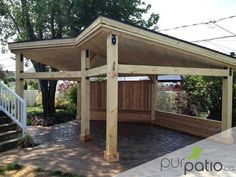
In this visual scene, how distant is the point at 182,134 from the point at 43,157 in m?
5.03

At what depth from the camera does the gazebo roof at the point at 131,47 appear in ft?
19.3

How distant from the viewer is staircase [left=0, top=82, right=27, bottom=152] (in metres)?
7.45

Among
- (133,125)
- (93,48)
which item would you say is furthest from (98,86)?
(93,48)

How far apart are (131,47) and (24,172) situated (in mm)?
4049

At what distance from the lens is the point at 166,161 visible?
6.06 m

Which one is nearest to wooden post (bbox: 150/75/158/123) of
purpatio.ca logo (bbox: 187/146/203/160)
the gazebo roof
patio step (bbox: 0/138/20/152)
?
the gazebo roof

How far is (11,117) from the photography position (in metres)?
7.93

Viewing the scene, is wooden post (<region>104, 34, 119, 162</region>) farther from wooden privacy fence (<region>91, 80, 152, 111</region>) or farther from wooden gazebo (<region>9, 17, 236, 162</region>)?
wooden privacy fence (<region>91, 80, 152, 111</region>)

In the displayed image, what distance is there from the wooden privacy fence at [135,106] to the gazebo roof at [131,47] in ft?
7.34

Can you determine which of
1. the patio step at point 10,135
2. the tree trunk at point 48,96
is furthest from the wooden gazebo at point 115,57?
the tree trunk at point 48,96

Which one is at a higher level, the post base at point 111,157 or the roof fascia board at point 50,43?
the roof fascia board at point 50,43

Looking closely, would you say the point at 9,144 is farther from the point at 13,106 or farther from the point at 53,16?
the point at 53,16

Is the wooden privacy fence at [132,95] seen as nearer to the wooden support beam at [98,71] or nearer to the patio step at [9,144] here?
the wooden support beam at [98,71]

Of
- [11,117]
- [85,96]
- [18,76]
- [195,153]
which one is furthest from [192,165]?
[18,76]
